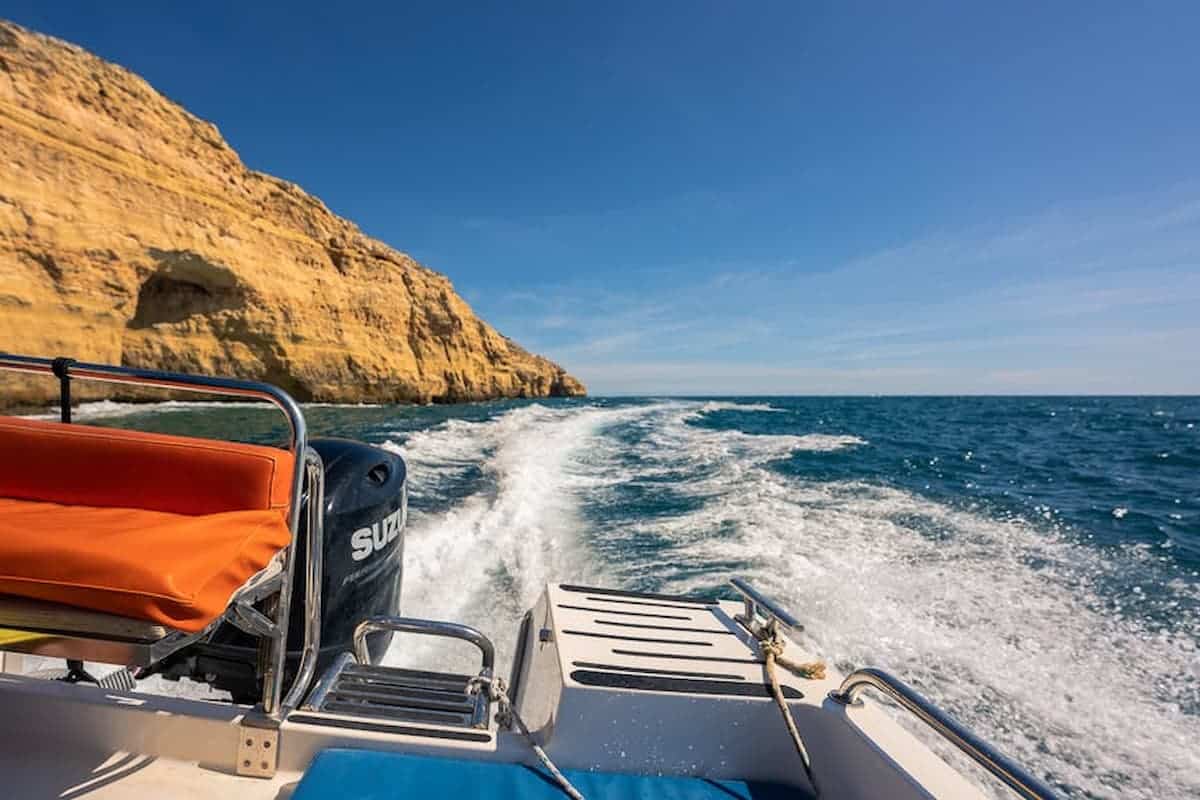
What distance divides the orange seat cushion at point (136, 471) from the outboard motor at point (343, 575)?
0.43 meters

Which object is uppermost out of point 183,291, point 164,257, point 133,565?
point 164,257

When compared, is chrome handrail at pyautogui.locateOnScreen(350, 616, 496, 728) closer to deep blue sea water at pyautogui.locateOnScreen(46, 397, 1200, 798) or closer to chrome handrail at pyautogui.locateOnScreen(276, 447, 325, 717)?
chrome handrail at pyautogui.locateOnScreen(276, 447, 325, 717)

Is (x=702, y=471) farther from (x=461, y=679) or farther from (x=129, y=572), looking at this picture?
(x=129, y=572)

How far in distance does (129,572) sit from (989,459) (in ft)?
46.9

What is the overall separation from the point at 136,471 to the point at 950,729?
5.77ft

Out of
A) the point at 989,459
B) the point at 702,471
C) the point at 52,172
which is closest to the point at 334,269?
the point at 52,172

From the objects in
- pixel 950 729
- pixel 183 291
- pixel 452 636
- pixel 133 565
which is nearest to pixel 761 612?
pixel 950 729

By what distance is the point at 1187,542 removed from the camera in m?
5.43

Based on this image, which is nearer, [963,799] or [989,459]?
[963,799]

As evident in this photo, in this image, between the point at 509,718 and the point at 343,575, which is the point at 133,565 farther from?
the point at 343,575

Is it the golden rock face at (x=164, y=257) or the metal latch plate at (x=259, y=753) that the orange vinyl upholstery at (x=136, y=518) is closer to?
the metal latch plate at (x=259, y=753)

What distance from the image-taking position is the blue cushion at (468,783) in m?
1.11

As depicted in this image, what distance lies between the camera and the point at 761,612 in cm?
184

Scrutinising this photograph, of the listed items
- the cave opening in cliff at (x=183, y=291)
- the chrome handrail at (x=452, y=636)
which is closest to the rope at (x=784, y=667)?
the chrome handrail at (x=452, y=636)
